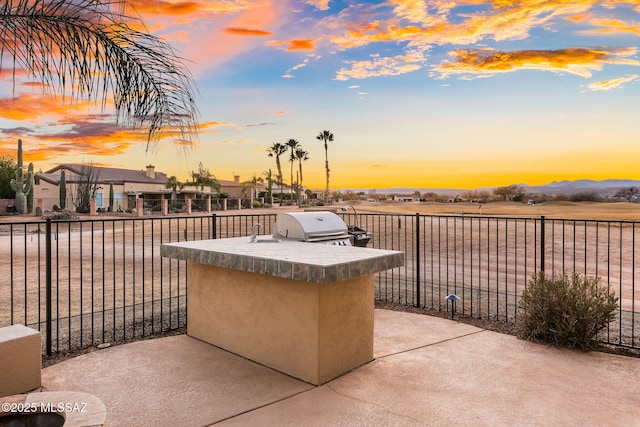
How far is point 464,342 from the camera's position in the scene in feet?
14.0

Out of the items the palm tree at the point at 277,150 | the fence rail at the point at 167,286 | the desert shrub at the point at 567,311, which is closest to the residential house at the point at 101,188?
the palm tree at the point at 277,150

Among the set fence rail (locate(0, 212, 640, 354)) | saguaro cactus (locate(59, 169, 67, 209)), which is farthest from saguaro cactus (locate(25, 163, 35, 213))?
fence rail (locate(0, 212, 640, 354))

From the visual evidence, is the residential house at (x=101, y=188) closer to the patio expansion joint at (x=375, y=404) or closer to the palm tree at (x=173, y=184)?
the palm tree at (x=173, y=184)

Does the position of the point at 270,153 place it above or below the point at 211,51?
above

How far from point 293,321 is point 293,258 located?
55cm

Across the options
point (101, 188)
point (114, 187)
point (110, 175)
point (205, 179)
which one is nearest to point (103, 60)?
point (101, 188)

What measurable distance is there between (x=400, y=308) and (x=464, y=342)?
59.8 inches

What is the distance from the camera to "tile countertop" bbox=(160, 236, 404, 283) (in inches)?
120

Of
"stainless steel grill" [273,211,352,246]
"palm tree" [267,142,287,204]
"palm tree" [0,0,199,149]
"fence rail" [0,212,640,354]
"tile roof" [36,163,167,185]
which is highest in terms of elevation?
"palm tree" [267,142,287,204]

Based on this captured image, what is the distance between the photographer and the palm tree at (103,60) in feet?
6.63

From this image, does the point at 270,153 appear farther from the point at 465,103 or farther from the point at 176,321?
the point at 176,321

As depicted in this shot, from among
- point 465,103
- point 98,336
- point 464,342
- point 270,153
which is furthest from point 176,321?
point 270,153

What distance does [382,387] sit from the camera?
10.6 feet

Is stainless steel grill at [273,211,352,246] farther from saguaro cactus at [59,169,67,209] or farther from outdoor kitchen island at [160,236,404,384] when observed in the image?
saguaro cactus at [59,169,67,209]
